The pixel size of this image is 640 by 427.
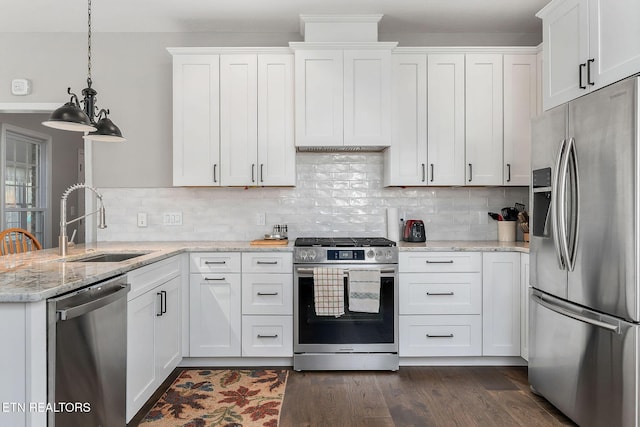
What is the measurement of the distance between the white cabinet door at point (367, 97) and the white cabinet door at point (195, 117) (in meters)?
1.06

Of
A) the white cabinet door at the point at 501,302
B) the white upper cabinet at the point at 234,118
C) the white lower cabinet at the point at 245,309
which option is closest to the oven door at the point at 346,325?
the white lower cabinet at the point at 245,309

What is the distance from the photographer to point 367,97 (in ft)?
10.8

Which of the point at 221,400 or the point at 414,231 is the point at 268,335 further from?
the point at 414,231

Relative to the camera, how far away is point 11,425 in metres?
1.36

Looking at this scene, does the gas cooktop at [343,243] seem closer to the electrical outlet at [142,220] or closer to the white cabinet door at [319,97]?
the white cabinet door at [319,97]

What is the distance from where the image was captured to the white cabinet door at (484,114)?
3373 mm

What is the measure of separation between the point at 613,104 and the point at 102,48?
3.86m

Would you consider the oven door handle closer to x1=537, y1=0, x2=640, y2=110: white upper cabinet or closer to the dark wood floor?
the dark wood floor

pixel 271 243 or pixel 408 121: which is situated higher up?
pixel 408 121

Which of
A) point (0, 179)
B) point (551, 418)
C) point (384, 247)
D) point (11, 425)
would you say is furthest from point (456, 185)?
point (0, 179)

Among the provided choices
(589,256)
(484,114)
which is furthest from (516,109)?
(589,256)

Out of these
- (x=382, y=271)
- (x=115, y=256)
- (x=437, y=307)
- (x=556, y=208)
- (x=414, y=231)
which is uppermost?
(x=556, y=208)

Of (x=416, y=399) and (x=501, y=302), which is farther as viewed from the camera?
(x=501, y=302)

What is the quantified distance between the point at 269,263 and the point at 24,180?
3.86m
